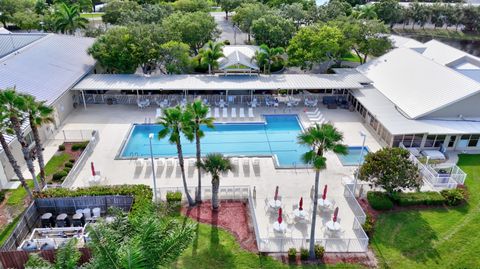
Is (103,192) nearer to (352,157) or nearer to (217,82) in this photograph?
(217,82)

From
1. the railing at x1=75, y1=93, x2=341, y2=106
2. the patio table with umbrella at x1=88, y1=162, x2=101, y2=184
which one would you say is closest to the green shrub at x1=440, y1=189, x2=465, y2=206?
the railing at x1=75, y1=93, x2=341, y2=106

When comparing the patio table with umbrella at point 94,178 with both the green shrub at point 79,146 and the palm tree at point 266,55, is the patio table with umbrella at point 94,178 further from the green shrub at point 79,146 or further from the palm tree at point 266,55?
the palm tree at point 266,55

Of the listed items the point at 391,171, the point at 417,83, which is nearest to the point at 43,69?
the point at 391,171

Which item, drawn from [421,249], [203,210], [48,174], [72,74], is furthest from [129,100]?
[421,249]

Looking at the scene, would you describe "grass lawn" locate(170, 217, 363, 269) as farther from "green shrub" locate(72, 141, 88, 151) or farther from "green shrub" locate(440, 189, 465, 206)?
"green shrub" locate(72, 141, 88, 151)

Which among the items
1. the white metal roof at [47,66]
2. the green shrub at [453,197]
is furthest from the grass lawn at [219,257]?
the white metal roof at [47,66]

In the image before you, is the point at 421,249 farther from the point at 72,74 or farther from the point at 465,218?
the point at 72,74
